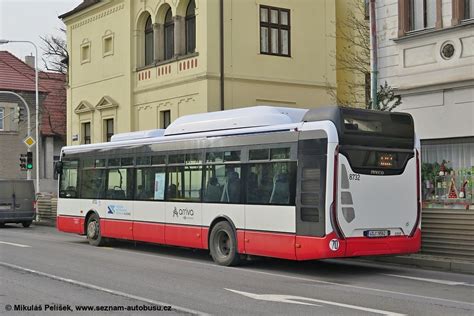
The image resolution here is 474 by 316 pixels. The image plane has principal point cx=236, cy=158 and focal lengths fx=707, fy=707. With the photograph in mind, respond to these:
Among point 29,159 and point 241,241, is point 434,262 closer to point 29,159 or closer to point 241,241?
point 241,241

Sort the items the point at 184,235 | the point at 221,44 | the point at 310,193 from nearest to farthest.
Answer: the point at 310,193
the point at 184,235
the point at 221,44

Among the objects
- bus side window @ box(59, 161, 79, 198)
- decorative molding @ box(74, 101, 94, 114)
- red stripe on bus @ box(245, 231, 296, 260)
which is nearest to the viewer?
red stripe on bus @ box(245, 231, 296, 260)

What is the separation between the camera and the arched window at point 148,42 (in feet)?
102

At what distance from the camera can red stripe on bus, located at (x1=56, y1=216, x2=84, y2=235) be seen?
2008 cm

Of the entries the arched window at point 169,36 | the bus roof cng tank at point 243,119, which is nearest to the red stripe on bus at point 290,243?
the bus roof cng tank at point 243,119

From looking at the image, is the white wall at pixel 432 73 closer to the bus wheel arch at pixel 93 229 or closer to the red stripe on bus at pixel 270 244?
the red stripe on bus at pixel 270 244

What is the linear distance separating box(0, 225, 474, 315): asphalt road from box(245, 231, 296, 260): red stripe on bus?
40 centimetres

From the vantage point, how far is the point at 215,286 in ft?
37.8

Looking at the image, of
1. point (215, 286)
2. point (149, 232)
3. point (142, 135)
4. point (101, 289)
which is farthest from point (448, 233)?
point (142, 135)

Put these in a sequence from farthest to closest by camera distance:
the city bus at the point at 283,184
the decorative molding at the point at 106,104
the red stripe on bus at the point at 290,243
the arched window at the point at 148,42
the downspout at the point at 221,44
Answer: the decorative molding at the point at 106,104 → the arched window at the point at 148,42 → the downspout at the point at 221,44 → the city bus at the point at 283,184 → the red stripe on bus at the point at 290,243

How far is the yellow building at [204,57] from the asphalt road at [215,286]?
12.2m

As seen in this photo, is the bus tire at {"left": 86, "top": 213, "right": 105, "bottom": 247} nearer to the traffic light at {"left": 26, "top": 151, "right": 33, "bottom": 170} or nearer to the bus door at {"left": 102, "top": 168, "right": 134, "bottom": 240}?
the bus door at {"left": 102, "top": 168, "right": 134, "bottom": 240}

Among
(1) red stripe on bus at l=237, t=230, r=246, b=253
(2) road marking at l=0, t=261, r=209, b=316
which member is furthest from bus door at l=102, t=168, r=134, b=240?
(1) red stripe on bus at l=237, t=230, r=246, b=253

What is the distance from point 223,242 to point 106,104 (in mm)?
20022
